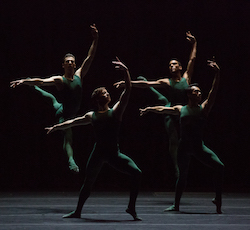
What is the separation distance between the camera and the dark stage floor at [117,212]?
517cm

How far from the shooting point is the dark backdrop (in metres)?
8.59

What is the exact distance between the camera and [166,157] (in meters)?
8.76

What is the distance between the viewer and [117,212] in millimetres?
6000

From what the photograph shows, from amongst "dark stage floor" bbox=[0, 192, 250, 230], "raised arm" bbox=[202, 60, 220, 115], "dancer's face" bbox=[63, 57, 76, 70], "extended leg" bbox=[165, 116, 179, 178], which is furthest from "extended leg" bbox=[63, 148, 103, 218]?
"extended leg" bbox=[165, 116, 179, 178]

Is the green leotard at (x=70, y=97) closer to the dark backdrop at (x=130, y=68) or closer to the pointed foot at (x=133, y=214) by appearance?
the dark backdrop at (x=130, y=68)

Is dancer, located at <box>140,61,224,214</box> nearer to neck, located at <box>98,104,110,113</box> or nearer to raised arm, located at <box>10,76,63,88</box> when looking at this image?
neck, located at <box>98,104,110,113</box>

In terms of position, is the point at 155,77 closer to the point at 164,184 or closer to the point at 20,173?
the point at 164,184

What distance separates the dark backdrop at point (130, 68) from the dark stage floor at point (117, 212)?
97 centimetres

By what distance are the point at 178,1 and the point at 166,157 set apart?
2.24 metres

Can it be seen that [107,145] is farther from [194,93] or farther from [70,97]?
[70,97]

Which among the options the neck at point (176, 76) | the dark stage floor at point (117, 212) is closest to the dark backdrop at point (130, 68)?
the dark stage floor at point (117, 212)

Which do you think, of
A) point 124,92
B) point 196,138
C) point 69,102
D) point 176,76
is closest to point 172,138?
point 176,76

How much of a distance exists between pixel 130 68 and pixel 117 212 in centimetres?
315

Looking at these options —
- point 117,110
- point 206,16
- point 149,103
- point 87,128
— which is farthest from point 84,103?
point 117,110
